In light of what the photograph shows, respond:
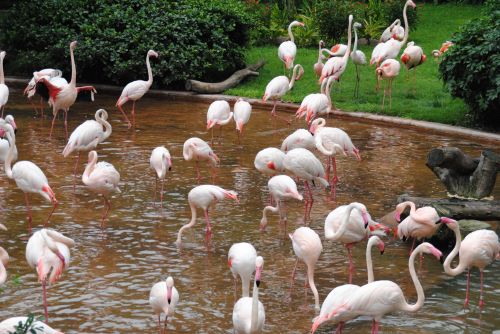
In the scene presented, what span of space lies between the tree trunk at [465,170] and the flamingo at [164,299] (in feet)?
12.5

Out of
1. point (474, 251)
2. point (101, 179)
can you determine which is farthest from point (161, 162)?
point (474, 251)

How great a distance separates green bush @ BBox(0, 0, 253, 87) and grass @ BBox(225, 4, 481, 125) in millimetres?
912

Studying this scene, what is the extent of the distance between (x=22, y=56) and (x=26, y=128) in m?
4.67

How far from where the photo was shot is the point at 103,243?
8.57 metres

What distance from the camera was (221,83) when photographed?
17.1m

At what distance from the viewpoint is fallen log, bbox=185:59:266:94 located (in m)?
16.7

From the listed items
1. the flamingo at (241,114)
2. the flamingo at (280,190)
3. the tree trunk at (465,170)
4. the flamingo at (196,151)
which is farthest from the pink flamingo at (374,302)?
the flamingo at (241,114)

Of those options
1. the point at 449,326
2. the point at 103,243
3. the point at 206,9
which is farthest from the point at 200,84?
the point at 449,326

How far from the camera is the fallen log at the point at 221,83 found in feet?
54.9

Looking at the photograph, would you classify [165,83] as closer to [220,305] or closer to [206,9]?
[206,9]

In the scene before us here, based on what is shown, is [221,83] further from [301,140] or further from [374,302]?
[374,302]

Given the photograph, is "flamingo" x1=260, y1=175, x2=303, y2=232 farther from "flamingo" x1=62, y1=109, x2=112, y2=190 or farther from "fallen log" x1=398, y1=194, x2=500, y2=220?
"flamingo" x1=62, y1=109, x2=112, y2=190

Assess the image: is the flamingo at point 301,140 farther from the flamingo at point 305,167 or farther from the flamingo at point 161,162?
the flamingo at point 161,162

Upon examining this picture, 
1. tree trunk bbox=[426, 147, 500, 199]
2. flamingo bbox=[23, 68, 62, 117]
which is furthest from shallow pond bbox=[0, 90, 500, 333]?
flamingo bbox=[23, 68, 62, 117]
